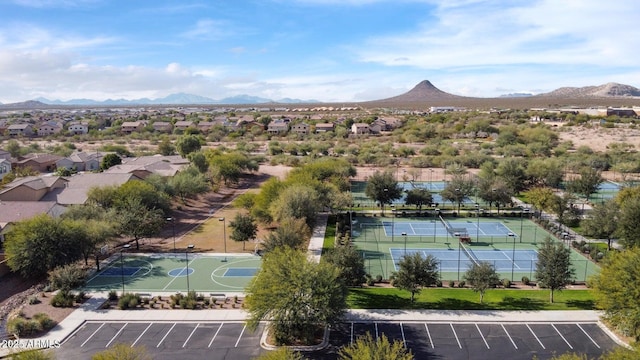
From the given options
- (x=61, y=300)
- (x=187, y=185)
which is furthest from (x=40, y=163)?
(x=61, y=300)

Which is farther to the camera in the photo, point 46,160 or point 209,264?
point 46,160

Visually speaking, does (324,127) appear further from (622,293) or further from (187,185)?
(622,293)

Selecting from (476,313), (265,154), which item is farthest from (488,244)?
(265,154)

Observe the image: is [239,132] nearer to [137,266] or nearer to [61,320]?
[137,266]

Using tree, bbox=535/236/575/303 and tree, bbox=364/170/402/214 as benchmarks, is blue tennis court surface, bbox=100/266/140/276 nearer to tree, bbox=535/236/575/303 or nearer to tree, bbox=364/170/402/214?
tree, bbox=364/170/402/214

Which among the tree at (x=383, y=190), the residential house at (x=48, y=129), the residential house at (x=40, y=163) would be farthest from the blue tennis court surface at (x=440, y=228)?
the residential house at (x=48, y=129)

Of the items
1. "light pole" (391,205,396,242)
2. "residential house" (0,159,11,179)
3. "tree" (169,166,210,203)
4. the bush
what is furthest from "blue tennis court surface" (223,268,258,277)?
"residential house" (0,159,11,179)
